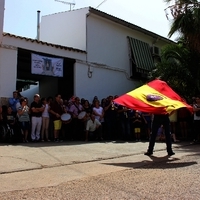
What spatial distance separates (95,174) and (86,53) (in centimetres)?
962

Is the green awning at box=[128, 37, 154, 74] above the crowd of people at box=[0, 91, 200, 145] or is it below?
above

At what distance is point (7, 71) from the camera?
11.9 metres

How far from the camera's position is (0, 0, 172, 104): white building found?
1303cm

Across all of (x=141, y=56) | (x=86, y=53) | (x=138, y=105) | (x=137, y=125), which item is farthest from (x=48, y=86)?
(x=138, y=105)

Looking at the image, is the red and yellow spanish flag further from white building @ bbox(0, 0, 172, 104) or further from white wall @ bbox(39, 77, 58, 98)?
white wall @ bbox(39, 77, 58, 98)

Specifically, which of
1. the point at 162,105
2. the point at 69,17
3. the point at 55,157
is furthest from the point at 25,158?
the point at 69,17

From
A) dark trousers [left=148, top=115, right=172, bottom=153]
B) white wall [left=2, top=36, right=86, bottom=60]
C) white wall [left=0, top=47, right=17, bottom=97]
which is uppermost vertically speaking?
white wall [left=2, top=36, right=86, bottom=60]

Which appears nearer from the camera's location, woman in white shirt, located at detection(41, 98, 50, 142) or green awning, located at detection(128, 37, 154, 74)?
woman in white shirt, located at detection(41, 98, 50, 142)

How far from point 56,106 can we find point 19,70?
5.08m

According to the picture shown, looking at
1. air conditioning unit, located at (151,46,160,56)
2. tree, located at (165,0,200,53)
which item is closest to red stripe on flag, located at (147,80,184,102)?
tree, located at (165,0,200,53)

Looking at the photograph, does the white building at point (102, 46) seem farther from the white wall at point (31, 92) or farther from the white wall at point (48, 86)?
the white wall at point (31, 92)

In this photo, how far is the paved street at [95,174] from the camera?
15.8 feet

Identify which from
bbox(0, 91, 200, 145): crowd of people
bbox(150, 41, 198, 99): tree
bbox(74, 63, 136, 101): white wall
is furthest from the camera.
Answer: bbox(74, 63, 136, 101): white wall

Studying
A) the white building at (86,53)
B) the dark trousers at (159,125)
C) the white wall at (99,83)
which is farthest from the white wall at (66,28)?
the dark trousers at (159,125)
